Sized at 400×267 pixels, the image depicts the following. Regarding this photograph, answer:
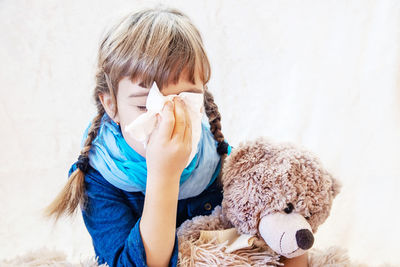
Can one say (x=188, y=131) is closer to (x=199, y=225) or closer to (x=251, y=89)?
(x=199, y=225)

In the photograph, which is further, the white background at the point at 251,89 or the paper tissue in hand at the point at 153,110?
the white background at the point at 251,89

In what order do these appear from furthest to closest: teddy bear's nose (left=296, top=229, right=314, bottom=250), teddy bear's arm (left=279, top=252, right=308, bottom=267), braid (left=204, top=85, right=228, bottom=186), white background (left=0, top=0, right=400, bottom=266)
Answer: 1. white background (left=0, top=0, right=400, bottom=266)
2. braid (left=204, top=85, right=228, bottom=186)
3. teddy bear's arm (left=279, top=252, right=308, bottom=267)
4. teddy bear's nose (left=296, top=229, right=314, bottom=250)

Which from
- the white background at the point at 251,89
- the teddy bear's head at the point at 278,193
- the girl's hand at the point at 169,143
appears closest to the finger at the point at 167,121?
the girl's hand at the point at 169,143

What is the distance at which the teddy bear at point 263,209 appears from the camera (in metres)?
0.61

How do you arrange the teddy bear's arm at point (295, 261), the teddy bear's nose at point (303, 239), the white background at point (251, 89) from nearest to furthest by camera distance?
the teddy bear's nose at point (303, 239), the teddy bear's arm at point (295, 261), the white background at point (251, 89)

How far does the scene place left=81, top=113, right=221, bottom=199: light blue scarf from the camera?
712 mm

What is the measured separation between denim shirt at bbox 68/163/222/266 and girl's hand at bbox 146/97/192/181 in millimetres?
98

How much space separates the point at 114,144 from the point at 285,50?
0.63 metres

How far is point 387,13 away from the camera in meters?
1.06

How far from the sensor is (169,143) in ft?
1.96

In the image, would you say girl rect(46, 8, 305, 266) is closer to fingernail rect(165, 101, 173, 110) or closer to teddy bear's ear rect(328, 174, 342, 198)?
fingernail rect(165, 101, 173, 110)

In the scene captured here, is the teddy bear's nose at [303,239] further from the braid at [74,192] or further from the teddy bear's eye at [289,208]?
the braid at [74,192]

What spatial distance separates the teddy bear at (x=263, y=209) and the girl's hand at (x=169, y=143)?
0.32 feet

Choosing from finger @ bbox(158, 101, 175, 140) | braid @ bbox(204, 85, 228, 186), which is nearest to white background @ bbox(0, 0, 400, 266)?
braid @ bbox(204, 85, 228, 186)
